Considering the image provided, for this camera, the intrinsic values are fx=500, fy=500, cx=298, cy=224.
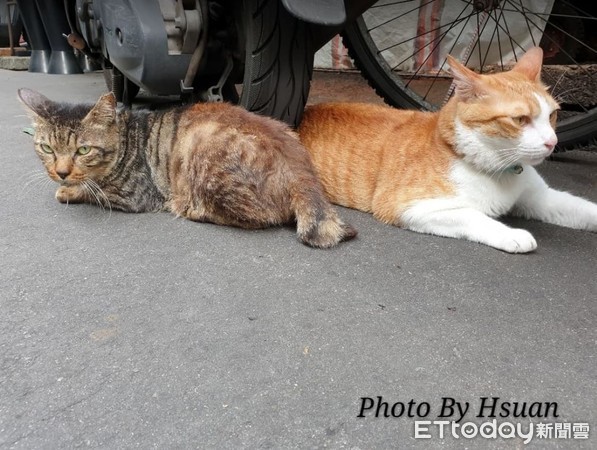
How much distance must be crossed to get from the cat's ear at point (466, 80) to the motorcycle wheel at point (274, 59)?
1.87 ft

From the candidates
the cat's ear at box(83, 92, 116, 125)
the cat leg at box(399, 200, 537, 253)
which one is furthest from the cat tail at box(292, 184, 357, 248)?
the cat's ear at box(83, 92, 116, 125)

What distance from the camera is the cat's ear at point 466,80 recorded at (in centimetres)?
155

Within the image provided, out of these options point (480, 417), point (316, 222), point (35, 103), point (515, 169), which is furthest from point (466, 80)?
point (35, 103)

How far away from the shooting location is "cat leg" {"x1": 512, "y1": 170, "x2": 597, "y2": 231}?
1.66m

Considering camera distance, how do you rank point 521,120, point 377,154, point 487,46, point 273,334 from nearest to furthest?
point 273,334, point 521,120, point 377,154, point 487,46

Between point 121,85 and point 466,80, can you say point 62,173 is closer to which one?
point 121,85

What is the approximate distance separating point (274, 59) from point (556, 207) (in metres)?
1.10

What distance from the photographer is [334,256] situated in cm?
148

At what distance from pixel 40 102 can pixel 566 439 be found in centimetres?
187

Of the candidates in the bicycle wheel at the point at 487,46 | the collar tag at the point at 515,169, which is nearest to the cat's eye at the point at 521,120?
the collar tag at the point at 515,169

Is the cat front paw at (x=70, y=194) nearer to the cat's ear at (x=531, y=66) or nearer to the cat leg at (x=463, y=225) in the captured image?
the cat leg at (x=463, y=225)

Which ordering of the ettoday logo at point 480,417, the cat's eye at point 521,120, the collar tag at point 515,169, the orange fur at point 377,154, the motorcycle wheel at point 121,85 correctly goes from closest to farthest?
the ettoday logo at point 480,417 < the cat's eye at point 521,120 < the collar tag at point 515,169 < the orange fur at point 377,154 < the motorcycle wheel at point 121,85

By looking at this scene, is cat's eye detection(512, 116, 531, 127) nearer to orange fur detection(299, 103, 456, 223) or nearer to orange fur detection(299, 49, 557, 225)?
orange fur detection(299, 49, 557, 225)

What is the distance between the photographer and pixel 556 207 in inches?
66.9
